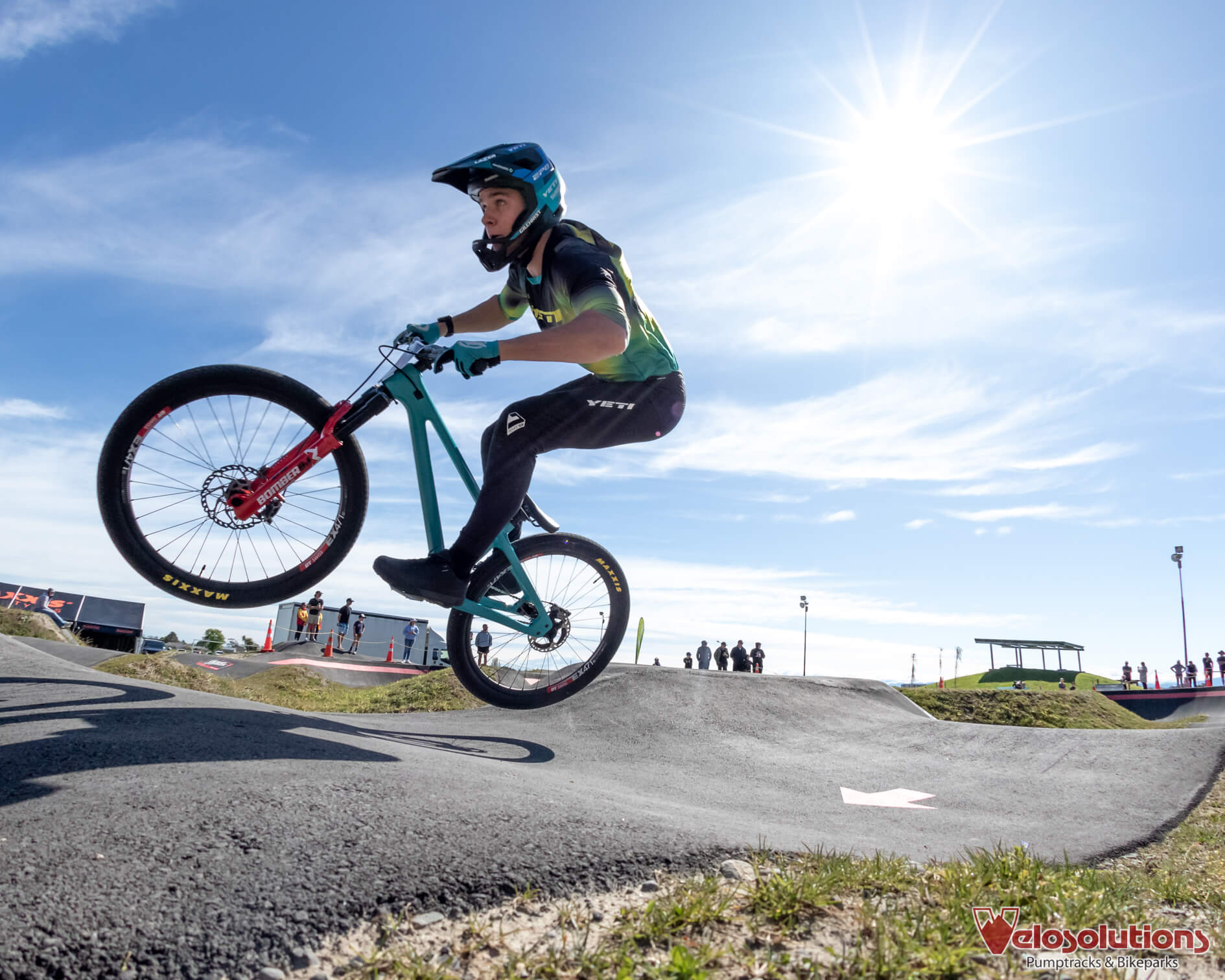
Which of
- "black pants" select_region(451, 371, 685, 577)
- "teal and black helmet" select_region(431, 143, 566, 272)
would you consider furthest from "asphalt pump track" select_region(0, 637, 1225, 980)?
"teal and black helmet" select_region(431, 143, 566, 272)

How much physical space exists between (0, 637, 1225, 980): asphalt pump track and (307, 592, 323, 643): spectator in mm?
18104

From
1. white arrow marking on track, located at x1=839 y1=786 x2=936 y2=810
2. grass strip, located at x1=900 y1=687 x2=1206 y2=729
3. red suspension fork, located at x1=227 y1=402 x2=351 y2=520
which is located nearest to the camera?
red suspension fork, located at x1=227 y1=402 x2=351 y2=520

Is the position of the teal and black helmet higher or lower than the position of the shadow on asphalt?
higher

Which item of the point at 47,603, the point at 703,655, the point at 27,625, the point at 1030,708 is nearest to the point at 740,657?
the point at 703,655

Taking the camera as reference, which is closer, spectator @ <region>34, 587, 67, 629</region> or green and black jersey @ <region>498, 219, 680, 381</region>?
green and black jersey @ <region>498, 219, 680, 381</region>

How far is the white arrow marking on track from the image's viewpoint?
4.64 meters

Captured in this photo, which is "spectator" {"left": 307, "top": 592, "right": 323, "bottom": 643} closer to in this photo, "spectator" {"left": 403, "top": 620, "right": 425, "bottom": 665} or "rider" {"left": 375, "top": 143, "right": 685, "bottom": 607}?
"spectator" {"left": 403, "top": 620, "right": 425, "bottom": 665}

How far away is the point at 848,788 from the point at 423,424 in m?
4.06

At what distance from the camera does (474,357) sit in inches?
156

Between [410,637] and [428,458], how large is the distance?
929 inches

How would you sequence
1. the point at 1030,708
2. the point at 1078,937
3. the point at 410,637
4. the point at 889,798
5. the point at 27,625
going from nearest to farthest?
the point at 1078,937 < the point at 889,798 < the point at 1030,708 < the point at 27,625 < the point at 410,637

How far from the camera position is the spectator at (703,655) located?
80.7ft

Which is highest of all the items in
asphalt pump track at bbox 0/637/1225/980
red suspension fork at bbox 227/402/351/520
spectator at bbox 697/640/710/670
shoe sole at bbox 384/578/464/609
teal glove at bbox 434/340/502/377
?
teal glove at bbox 434/340/502/377

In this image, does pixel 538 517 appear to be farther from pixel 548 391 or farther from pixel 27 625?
pixel 27 625
